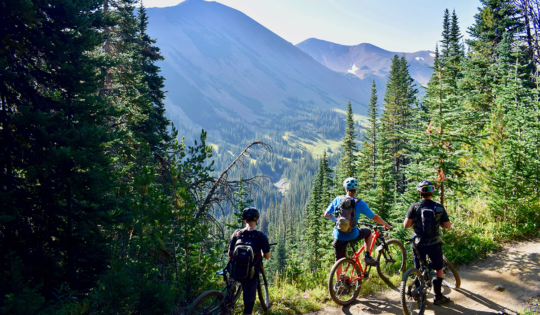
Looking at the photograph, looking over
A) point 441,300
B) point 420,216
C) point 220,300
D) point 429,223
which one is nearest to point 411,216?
point 420,216

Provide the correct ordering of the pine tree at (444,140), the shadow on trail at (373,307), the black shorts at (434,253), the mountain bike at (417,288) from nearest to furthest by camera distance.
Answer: the mountain bike at (417,288)
the black shorts at (434,253)
the shadow on trail at (373,307)
the pine tree at (444,140)

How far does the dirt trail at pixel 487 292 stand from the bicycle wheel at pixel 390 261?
1.75ft

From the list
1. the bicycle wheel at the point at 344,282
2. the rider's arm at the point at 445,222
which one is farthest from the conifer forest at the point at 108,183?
the rider's arm at the point at 445,222

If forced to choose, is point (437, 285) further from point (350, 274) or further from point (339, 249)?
point (339, 249)

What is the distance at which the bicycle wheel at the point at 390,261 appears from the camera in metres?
5.92

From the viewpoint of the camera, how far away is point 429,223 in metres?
4.89

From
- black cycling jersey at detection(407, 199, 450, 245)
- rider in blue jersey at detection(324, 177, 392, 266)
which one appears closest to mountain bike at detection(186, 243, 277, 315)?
rider in blue jersey at detection(324, 177, 392, 266)

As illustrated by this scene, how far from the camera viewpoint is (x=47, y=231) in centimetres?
690

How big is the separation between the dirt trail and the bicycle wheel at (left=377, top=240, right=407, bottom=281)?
533 mm

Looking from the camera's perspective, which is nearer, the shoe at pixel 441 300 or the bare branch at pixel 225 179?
the shoe at pixel 441 300

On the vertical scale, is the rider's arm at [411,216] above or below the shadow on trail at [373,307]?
above

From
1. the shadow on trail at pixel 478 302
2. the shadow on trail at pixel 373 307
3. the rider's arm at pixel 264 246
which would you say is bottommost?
the shadow on trail at pixel 373 307

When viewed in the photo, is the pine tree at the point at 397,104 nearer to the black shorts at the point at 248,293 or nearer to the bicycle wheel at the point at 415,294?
the bicycle wheel at the point at 415,294

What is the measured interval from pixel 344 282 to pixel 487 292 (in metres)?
3.09
